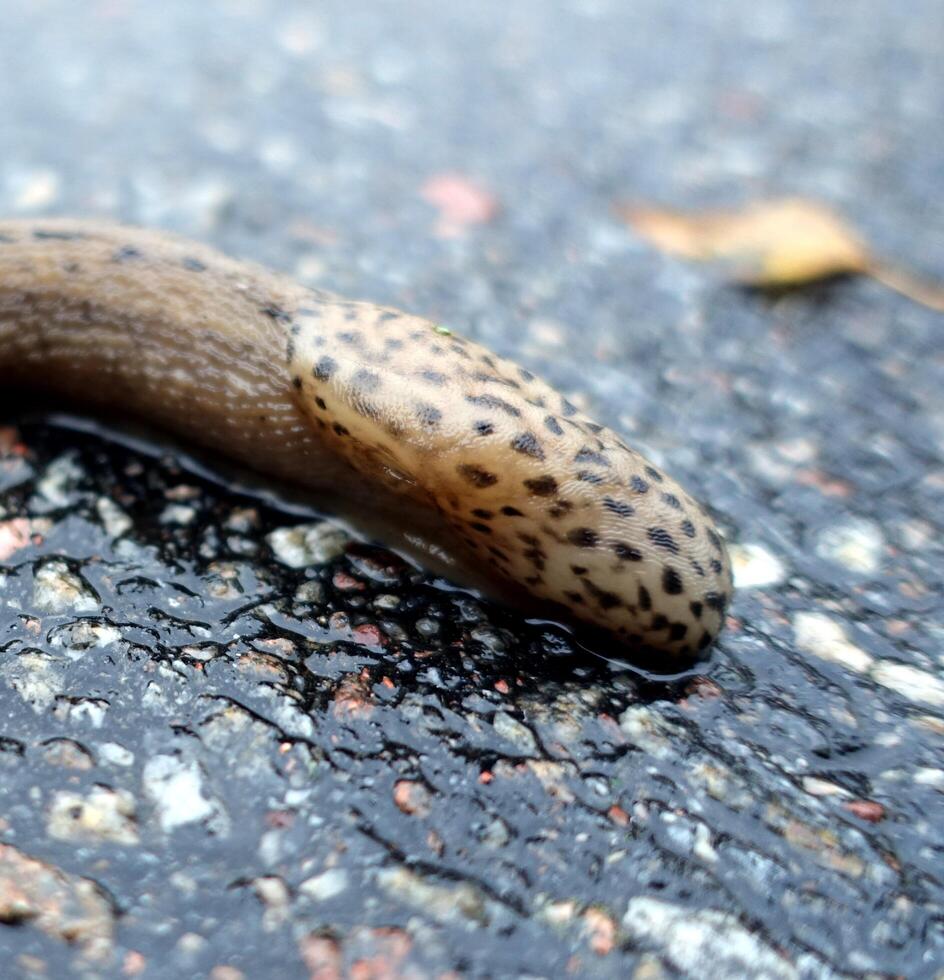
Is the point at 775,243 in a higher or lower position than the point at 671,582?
higher

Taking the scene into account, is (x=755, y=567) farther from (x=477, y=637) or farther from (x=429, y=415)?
(x=429, y=415)

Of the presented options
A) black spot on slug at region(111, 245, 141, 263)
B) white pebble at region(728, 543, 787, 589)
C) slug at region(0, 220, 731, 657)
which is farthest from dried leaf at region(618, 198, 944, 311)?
black spot on slug at region(111, 245, 141, 263)

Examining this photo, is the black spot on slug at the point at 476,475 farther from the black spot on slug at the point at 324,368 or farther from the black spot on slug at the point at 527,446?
the black spot on slug at the point at 324,368

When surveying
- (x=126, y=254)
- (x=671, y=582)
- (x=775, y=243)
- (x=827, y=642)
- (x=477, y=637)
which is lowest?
(x=477, y=637)

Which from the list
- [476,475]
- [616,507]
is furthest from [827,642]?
[476,475]

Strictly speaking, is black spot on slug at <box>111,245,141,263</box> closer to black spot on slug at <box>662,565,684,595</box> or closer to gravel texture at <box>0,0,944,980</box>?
gravel texture at <box>0,0,944,980</box>

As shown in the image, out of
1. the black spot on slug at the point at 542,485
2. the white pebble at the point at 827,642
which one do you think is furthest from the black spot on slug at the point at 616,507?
the white pebble at the point at 827,642
